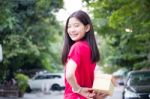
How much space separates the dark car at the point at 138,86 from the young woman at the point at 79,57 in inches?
466

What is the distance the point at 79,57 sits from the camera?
382cm

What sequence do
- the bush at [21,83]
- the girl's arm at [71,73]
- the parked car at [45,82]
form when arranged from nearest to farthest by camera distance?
the girl's arm at [71,73] → the bush at [21,83] → the parked car at [45,82]

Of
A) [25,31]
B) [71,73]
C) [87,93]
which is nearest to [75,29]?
[71,73]

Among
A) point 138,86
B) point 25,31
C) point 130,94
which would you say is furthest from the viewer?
point 25,31

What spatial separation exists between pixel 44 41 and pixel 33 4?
4.36m

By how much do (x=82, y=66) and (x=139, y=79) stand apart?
1343 cm

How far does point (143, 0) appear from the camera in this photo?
13.3m

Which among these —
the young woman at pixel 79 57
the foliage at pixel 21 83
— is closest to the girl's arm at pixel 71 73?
the young woman at pixel 79 57

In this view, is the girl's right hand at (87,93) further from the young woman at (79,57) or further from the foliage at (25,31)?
the foliage at (25,31)

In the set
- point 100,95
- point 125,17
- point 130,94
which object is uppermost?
point 100,95

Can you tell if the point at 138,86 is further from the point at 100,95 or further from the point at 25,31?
the point at 25,31

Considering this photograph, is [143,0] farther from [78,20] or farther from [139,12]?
[78,20]

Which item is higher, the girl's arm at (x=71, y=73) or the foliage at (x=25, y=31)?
the girl's arm at (x=71, y=73)

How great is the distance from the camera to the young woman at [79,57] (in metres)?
3.81
